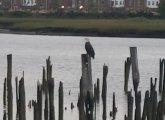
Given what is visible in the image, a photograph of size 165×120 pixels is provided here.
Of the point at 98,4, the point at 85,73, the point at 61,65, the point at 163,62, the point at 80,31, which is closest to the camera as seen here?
the point at 85,73

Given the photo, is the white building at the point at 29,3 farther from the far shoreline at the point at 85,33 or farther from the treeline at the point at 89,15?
Result: the far shoreline at the point at 85,33

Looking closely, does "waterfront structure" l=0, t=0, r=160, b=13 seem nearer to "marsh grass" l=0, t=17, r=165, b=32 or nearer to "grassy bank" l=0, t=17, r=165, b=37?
"marsh grass" l=0, t=17, r=165, b=32

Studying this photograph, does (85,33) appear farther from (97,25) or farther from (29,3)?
(29,3)

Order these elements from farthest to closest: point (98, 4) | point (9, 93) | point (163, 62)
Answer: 1. point (98, 4)
2. point (163, 62)
3. point (9, 93)

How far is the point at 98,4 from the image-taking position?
186500 mm

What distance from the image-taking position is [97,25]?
5167 inches

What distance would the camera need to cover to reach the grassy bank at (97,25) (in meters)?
129

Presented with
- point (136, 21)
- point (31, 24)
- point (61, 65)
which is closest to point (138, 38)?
point (136, 21)

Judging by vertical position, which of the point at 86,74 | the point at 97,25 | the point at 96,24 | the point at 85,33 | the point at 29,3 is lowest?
the point at 85,33

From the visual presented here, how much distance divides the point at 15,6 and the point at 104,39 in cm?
5635

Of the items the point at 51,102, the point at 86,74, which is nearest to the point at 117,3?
the point at 51,102

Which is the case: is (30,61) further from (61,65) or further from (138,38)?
(138,38)

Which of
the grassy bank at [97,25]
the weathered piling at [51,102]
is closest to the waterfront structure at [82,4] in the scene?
the grassy bank at [97,25]

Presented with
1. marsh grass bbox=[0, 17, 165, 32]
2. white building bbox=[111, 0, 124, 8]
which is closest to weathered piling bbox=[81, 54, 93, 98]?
marsh grass bbox=[0, 17, 165, 32]
